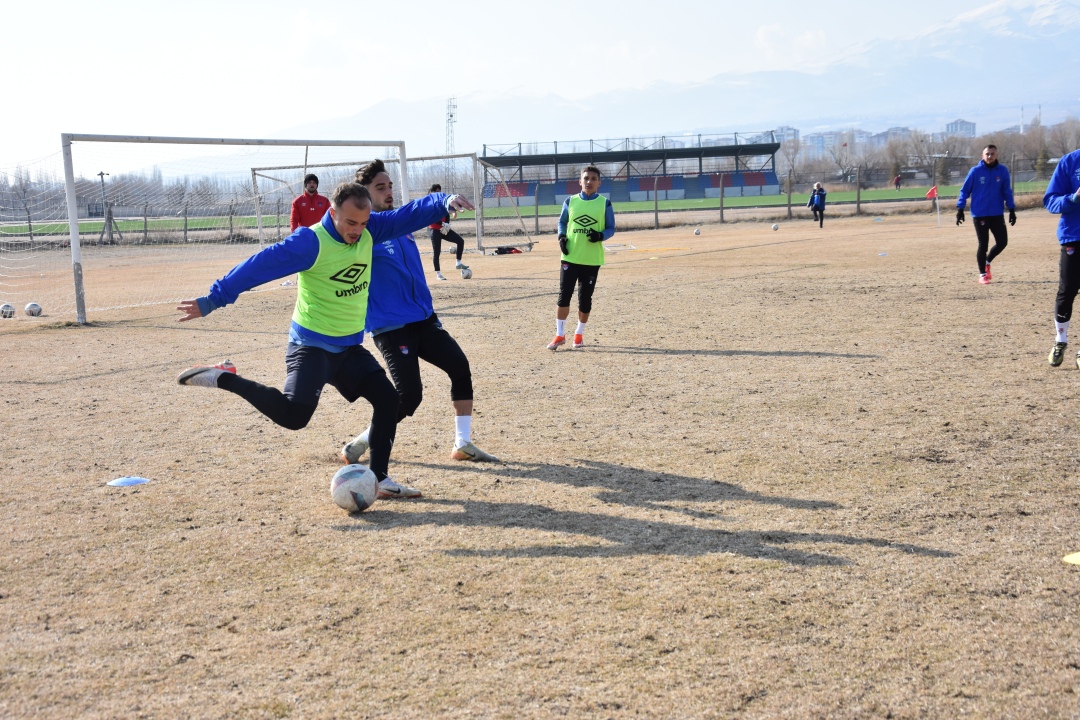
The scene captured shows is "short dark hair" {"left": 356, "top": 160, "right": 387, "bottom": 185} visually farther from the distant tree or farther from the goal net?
the distant tree

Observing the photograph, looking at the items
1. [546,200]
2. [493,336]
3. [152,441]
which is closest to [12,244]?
[493,336]

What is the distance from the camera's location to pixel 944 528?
4965mm

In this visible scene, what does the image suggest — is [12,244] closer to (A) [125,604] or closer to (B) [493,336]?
(B) [493,336]

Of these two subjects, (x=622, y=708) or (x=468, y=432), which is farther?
(x=468, y=432)

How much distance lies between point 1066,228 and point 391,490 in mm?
6850

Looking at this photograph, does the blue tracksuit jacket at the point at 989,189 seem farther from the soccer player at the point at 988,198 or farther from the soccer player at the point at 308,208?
the soccer player at the point at 308,208

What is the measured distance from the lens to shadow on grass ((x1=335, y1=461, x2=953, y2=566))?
4.79 m

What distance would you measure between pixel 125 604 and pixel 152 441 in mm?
3397

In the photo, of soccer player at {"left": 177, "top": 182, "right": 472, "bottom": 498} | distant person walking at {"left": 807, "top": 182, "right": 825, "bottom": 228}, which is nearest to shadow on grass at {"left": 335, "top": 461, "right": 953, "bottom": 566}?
soccer player at {"left": 177, "top": 182, "right": 472, "bottom": 498}

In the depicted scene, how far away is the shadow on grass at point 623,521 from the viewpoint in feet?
15.7

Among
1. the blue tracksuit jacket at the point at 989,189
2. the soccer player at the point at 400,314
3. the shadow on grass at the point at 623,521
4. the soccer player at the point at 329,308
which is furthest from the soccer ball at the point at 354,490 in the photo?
the blue tracksuit jacket at the point at 989,189

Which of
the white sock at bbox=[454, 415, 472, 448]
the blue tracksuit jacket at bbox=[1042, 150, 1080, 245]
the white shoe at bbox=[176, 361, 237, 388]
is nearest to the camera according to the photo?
the white shoe at bbox=[176, 361, 237, 388]

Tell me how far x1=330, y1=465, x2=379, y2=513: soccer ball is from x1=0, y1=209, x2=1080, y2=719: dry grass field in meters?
0.09

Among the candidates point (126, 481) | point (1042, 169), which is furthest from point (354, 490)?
point (1042, 169)
